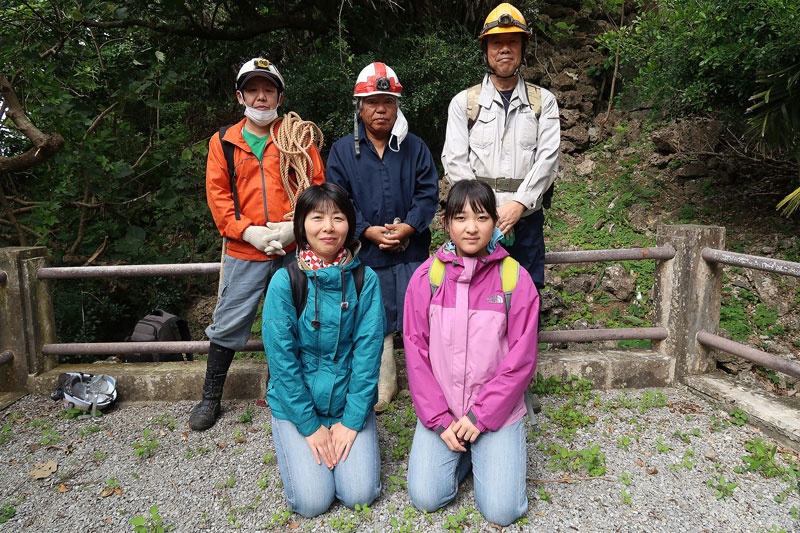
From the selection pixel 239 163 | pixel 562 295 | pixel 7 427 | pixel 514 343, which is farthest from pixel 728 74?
pixel 7 427

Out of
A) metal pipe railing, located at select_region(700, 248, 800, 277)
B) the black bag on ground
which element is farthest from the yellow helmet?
the black bag on ground

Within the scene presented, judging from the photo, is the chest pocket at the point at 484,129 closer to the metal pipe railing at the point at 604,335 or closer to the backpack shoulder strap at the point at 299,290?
the backpack shoulder strap at the point at 299,290

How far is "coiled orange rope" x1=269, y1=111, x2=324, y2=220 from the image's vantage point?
116 inches

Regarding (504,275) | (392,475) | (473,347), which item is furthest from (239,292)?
(504,275)

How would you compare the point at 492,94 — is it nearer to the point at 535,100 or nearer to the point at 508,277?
the point at 535,100

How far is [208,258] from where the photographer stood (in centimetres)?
773

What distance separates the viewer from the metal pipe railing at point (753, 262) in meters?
2.85

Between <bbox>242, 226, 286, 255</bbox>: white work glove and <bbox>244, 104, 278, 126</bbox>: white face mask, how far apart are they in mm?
622

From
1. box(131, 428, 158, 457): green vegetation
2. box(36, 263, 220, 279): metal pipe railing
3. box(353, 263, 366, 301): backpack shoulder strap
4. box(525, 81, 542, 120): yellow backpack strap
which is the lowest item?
box(131, 428, 158, 457): green vegetation

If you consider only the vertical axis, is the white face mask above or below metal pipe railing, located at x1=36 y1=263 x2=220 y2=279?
above

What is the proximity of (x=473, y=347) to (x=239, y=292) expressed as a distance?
1.48 metres

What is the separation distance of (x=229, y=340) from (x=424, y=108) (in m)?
5.23

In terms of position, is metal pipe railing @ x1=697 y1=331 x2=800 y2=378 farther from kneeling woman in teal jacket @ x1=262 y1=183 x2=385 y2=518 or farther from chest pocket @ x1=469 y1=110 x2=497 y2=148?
kneeling woman in teal jacket @ x1=262 y1=183 x2=385 y2=518

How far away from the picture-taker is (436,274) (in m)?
2.51
